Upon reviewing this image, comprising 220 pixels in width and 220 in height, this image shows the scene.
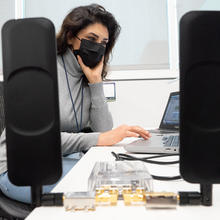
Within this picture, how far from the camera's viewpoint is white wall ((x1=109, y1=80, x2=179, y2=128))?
184 cm

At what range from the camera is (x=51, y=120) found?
31cm

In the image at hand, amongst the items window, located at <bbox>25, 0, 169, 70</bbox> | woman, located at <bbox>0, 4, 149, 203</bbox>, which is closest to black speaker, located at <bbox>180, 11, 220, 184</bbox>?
woman, located at <bbox>0, 4, 149, 203</bbox>

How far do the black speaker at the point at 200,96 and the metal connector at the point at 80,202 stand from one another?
13 centimetres

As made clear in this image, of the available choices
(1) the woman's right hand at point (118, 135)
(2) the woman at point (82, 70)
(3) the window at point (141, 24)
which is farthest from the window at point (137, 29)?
(1) the woman's right hand at point (118, 135)

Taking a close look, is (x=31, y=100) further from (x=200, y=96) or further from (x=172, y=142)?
(x=172, y=142)

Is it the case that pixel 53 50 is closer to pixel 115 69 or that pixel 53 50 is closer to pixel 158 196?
pixel 158 196

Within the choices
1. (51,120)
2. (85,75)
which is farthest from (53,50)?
(85,75)

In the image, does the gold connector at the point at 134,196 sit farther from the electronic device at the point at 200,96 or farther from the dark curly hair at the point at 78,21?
the dark curly hair at the point at 78,21

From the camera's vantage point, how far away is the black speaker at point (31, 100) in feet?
0.99

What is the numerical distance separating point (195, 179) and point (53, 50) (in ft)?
0.80

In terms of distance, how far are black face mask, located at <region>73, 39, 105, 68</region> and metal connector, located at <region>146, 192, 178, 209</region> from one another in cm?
84

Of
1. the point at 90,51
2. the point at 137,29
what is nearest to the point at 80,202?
the point at 90,51

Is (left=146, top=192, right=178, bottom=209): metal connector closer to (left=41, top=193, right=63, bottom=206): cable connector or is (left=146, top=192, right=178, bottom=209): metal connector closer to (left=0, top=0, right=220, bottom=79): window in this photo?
(left=41, top=193, right=63, bottom=206): cable connector

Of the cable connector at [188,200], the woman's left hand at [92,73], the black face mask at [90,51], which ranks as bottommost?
the cable connector at [188,200]
